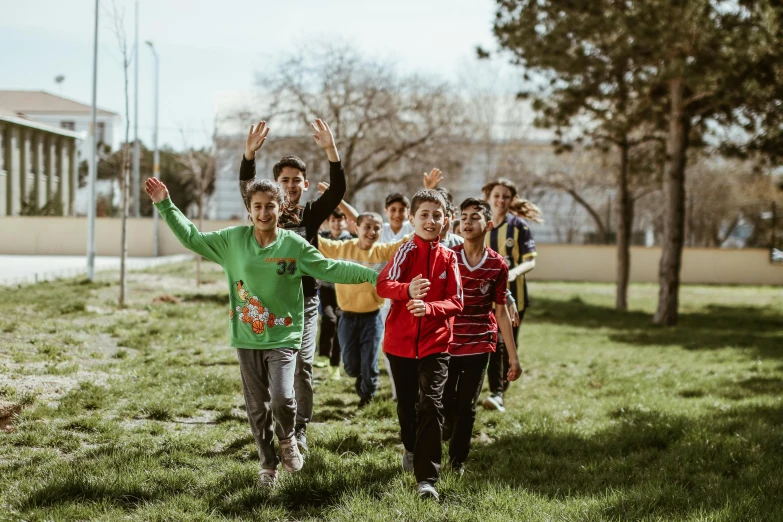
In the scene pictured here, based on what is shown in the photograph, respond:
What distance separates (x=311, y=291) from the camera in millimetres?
5281

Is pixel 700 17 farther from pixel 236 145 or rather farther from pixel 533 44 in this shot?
pixel 236 145

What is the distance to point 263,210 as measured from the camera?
4.47 metres

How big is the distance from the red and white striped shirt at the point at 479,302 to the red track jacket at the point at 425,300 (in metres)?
0.37

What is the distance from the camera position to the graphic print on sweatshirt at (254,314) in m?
4.47

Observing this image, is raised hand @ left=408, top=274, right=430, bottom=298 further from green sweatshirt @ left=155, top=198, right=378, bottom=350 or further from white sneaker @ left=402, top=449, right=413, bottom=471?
white sneaker @ left=402, top=449, right=413, bottom=471

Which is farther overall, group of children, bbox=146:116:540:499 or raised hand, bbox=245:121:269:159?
raised hand, bbox=245:121:269:159

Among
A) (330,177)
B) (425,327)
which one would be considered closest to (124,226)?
(330,177)

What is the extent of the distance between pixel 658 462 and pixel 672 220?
550 inches

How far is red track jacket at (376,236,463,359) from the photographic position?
14.6 feet

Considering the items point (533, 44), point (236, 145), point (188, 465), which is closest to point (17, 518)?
point (188, 465)

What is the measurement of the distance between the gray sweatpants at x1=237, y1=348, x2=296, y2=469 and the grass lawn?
256 millimetres

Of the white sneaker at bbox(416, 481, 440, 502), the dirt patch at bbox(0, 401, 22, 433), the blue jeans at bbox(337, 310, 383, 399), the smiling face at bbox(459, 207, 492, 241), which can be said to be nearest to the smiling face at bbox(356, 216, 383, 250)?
the blue jeans at bbox(337, 310, 383, 399)

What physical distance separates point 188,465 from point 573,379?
5.98m

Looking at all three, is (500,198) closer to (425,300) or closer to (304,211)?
(304,211)
